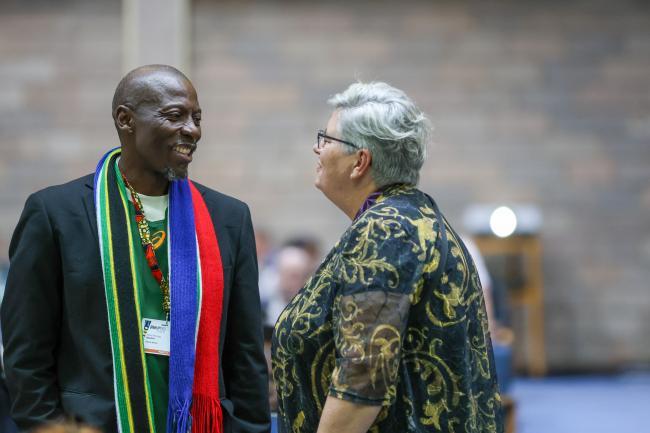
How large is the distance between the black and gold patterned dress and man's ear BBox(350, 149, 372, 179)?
0.06m

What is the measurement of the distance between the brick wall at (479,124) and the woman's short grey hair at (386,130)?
6.23m

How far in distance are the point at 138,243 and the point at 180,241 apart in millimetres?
91

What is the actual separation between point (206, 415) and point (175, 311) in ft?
0.78

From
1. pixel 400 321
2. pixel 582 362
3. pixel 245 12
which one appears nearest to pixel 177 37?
pixel 245 12

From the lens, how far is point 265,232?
7.95 m

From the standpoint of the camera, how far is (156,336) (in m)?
1.99

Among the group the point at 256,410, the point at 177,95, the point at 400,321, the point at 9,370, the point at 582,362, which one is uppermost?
Result: the point at 177,95

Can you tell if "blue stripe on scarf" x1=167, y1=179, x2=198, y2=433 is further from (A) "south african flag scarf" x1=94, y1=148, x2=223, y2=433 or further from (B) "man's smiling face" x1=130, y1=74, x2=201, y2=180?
(B) "man's smiling face" x1=130, y1=74, x2=201, y2=180

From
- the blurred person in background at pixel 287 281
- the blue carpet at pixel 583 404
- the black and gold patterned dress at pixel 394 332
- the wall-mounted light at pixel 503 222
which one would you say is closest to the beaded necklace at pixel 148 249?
the black and gold patterned dress at pixel 394 332

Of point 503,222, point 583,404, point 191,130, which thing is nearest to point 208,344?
point 191,130

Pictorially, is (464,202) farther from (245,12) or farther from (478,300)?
(478,300)

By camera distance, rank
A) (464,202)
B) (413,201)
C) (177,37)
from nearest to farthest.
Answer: (413,201) → (177,37) → (464,202)

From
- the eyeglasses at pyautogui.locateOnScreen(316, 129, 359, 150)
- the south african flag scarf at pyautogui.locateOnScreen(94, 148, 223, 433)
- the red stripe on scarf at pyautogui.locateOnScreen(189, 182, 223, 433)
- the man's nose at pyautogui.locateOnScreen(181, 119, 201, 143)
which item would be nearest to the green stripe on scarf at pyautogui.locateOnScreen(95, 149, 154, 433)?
the south african flag scarf at pyautogui.locateOnScreen(94, 148, 223, 433)

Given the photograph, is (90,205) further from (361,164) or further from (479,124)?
(479,124)
